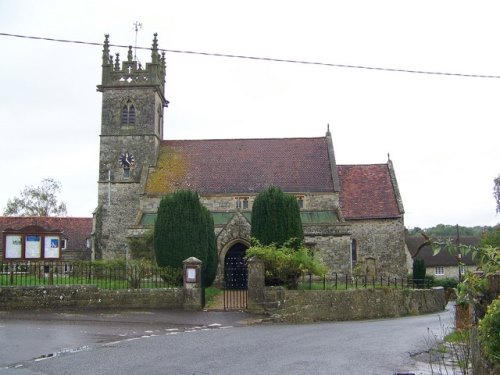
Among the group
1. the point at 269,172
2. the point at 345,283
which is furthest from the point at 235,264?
the point at 345,283

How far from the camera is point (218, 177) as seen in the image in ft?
129

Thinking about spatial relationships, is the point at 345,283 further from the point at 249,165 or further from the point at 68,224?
the point at 68,224

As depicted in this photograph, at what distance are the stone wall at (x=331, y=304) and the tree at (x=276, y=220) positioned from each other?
548 cm

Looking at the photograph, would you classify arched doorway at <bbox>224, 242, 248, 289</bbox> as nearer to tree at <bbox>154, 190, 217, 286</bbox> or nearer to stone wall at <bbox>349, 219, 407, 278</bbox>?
tree at <bbox>154, 190, 217, 286</bbox>

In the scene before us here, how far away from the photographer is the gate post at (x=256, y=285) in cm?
2050

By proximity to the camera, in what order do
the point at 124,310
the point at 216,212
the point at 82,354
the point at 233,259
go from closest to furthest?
the point at 82,354 < the point at 124,310 < the point at 233,259 < the point at 216,212

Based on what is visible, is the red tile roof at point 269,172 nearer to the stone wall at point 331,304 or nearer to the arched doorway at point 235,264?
the arched doorway at point 235,264

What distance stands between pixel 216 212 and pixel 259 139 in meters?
7.03

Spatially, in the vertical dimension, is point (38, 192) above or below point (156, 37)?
below

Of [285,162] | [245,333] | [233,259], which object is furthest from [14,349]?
[285,162]

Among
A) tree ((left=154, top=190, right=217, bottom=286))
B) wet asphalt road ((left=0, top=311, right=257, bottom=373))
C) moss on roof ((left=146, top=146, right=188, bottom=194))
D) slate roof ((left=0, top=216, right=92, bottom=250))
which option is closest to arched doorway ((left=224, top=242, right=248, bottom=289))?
tree ((left=154, top=190, right=217, bottom=286))

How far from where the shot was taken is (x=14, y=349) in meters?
12.2

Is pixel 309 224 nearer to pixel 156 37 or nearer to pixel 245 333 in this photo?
pixel 156 37

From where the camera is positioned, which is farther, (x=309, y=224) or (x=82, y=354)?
(x=309, y=224)
